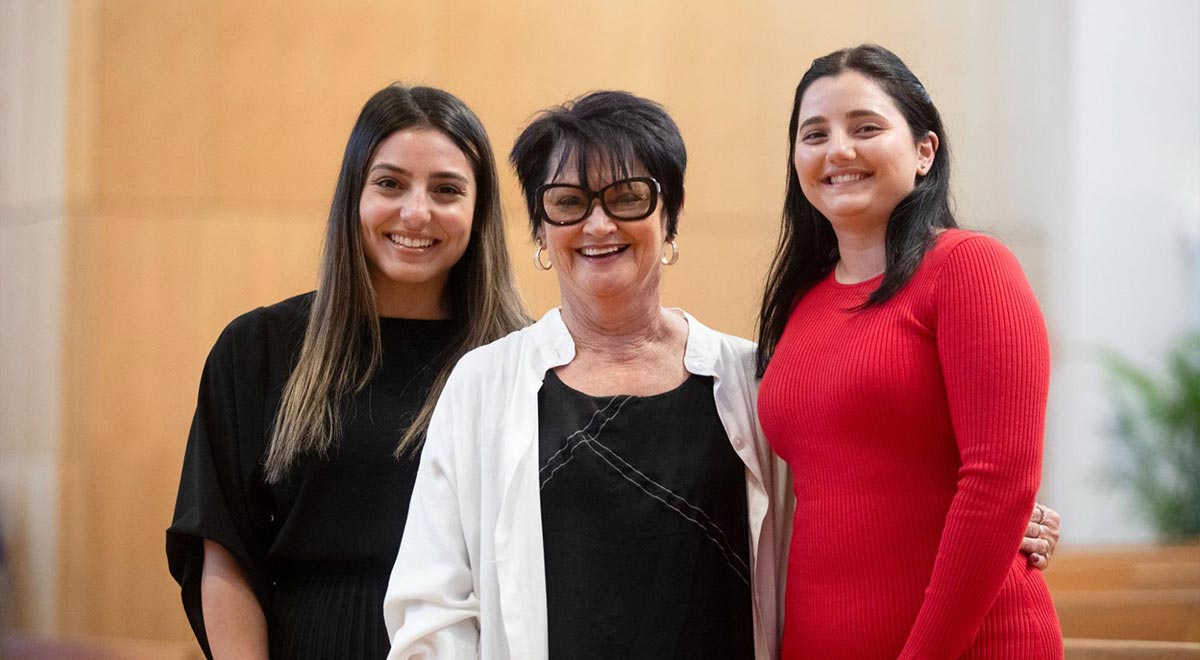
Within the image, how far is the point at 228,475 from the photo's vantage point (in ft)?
7.57

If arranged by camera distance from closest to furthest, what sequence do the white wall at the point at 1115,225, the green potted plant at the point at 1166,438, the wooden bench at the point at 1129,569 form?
the wooden bench at the point at 1129,569 → the green potted plant at the point at 1166,438 → the white wall at the point at 1115,225

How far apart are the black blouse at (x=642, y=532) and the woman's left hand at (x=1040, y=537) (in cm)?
47

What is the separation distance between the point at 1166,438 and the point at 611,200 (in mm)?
4271

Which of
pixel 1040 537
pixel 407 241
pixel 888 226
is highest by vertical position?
pixel 888 226

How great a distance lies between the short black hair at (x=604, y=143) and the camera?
202 cm

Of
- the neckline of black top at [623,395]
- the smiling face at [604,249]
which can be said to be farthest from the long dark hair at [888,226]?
the smiling face at [604,249]

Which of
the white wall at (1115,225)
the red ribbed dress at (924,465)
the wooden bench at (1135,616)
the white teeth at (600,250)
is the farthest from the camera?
the white wall at (1115,225)

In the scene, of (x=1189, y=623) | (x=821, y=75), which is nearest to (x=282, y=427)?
(x=821, y=75)

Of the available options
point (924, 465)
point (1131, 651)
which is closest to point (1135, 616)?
point (1131, 651)

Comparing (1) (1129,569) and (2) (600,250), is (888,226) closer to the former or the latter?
(2) (600,250)

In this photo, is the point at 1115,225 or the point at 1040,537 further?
the point at 1115,225

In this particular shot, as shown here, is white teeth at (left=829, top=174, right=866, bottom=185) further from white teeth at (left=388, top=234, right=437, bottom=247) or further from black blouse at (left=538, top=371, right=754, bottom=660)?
white teeth at (left=388, top=234, right=437, bottom=247)

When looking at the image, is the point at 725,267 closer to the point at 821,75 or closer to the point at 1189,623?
the point at 1189,623

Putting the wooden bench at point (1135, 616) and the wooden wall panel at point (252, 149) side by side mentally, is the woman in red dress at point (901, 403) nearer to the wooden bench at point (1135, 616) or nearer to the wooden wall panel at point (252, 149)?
the wooden bench at point (1135, 616)
